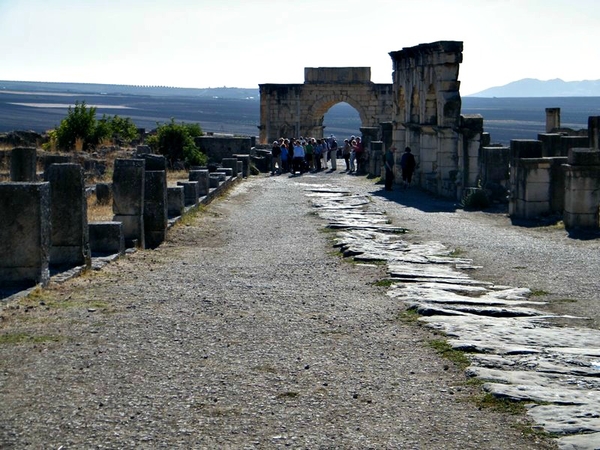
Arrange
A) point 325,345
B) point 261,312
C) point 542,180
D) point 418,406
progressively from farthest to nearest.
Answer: point 542,180, point 261,312, point 325,345, point 418,406

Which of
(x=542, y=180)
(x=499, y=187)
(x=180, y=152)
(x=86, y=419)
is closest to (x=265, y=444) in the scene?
(x=86, y=419)

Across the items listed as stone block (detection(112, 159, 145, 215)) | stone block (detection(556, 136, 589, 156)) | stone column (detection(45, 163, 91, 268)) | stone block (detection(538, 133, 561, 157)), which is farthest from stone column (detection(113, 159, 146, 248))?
stone block (detection(556, 136, 589, 156))

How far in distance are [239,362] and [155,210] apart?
7.92 metres

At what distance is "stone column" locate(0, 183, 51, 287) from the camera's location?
1044cm

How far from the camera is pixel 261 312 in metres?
10.0

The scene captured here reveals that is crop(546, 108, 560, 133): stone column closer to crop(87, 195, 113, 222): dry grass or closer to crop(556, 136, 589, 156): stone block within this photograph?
crop(556, 136, 589, 156): stone block

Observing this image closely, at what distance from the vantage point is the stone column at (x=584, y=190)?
17500 millimetres

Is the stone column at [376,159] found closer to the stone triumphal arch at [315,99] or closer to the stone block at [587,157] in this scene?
the stone triumphal arch at [315,99]

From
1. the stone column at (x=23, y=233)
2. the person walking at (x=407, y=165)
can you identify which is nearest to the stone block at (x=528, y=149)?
the person walking at (x=407, y=165)

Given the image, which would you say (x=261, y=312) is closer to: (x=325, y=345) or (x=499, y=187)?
(x=325, y=345)

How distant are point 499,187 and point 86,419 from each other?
1709 cm

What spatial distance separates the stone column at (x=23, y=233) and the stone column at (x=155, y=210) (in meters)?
4.73

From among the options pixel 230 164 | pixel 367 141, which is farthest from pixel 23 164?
pixel 367 141

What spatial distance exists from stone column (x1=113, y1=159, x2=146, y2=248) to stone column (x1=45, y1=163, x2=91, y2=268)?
8.21 ft
